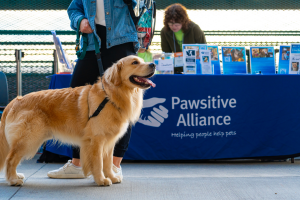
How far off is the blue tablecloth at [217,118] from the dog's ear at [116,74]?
1080 mm

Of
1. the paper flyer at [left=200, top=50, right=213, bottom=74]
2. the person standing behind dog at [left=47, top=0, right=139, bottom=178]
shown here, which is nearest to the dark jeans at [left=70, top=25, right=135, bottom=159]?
the person standing behind dog at [left=47, top=0, right=139, bottom=178]

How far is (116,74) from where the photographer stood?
2.40 metres

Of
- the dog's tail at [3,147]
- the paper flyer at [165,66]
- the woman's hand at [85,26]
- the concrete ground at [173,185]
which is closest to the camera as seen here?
the concrete ground at [173,185]

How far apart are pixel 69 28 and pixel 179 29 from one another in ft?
8.01

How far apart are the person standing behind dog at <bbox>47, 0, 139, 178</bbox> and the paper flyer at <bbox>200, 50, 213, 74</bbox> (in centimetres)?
121

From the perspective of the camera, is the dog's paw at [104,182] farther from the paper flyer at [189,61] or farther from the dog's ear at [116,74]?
the paper flyer at [189,61]

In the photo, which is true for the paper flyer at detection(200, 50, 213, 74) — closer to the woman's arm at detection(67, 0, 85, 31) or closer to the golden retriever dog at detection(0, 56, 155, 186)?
the golden retriever dog at detection(0, 56, 155, 186)

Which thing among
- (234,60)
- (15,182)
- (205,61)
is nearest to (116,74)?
(15,182)

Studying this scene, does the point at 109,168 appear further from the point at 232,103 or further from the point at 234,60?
the point at 234,60

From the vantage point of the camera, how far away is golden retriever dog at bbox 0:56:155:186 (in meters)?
2.35

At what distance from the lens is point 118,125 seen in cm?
238

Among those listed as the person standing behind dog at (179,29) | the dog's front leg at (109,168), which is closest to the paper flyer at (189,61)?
the person standing behind dog at (179,29)

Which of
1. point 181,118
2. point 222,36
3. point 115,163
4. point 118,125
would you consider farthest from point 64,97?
point 222,36

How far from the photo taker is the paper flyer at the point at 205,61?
3664 millimetres
